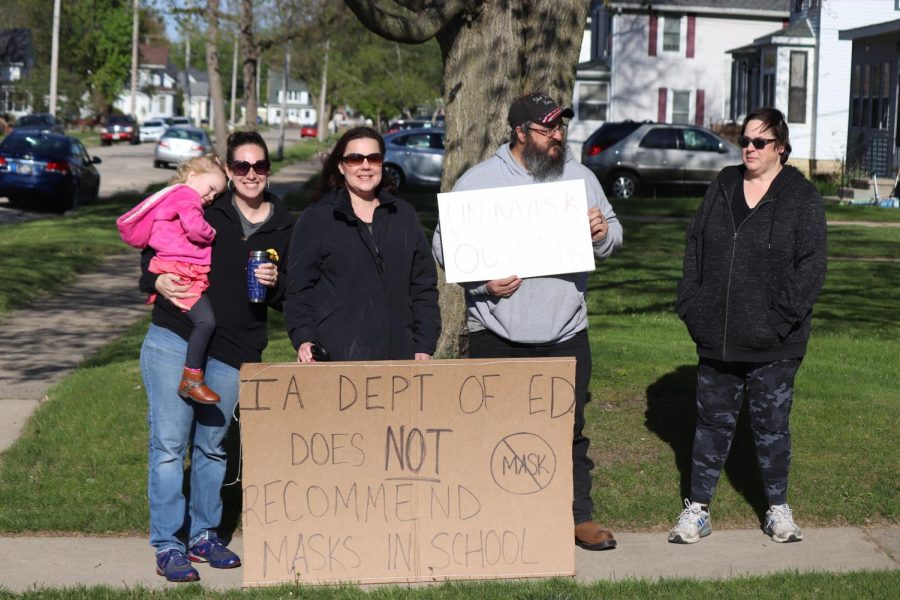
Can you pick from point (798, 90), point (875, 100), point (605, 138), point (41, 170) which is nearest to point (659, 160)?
point (605, 138)

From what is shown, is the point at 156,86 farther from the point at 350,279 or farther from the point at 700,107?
the point at 350,279

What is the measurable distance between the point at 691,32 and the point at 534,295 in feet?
133

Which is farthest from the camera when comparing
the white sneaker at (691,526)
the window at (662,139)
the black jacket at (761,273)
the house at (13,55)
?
the house at (13,55)

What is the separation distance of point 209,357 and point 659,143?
23.1 metres

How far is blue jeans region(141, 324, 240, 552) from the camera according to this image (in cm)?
507

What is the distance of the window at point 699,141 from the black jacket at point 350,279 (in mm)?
23147

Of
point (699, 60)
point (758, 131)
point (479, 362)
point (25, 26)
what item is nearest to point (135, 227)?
point (479, 362)

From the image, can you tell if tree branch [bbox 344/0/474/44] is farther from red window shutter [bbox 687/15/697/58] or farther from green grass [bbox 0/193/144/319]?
red window shutter [bbox 687/15/697/58]

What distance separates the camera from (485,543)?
5.12 meters

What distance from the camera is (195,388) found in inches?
196

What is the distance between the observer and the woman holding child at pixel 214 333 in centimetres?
506

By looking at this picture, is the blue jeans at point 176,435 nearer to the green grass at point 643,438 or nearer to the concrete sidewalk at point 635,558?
the concrete sidewalk at point 635,558

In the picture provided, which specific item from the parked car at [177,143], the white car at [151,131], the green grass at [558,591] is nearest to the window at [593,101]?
the parked car at [177,143]

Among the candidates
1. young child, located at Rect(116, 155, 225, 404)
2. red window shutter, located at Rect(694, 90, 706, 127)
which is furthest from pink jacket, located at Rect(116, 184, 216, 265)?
red window shutter, located at Rect(694, 90, 706, 127)
